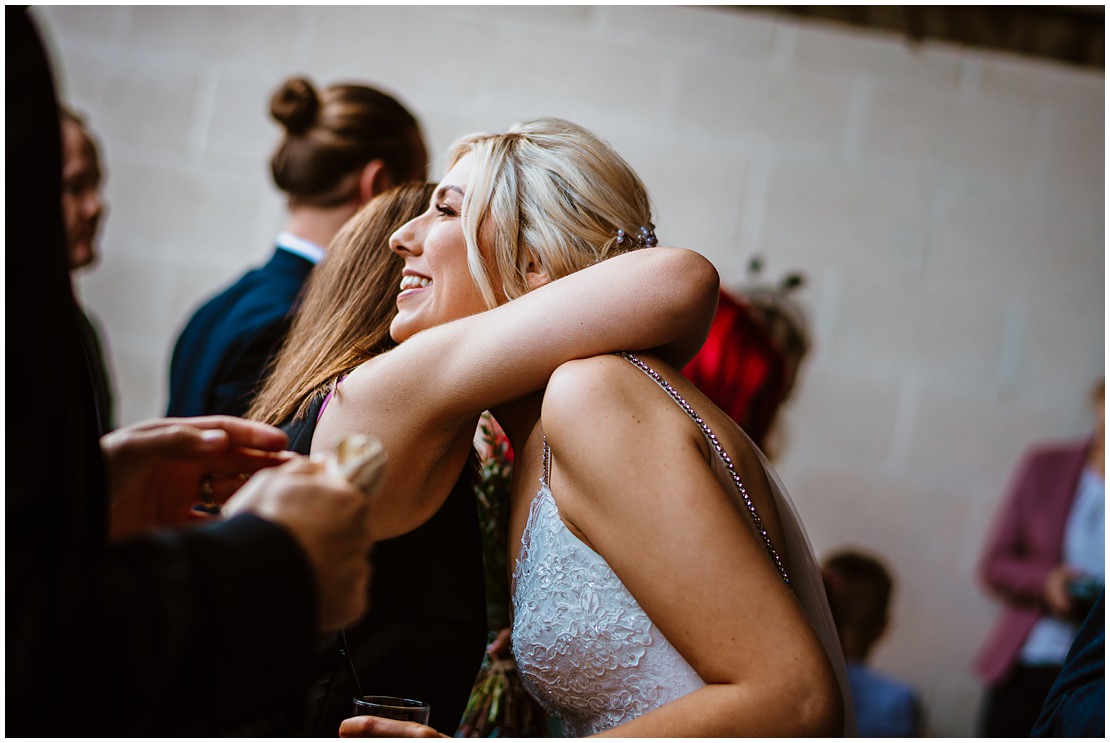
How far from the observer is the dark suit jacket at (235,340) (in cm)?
196

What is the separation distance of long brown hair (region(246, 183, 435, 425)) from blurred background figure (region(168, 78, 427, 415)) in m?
0.57

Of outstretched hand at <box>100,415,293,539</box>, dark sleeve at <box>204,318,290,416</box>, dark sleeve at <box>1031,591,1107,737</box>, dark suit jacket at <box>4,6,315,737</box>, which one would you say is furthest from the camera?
dark sleeve at <box>204,318,290,416</box>

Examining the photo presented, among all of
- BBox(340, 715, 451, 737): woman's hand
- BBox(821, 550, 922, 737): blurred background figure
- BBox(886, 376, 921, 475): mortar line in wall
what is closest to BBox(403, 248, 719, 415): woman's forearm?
BBox(340, 715, 451, 737): woman's hand

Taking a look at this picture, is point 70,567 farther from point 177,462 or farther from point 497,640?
point 497,640

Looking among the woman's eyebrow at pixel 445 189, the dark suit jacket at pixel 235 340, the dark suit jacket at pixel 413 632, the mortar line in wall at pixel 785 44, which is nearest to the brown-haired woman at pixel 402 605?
the dark suit jacket at pixel 413 632

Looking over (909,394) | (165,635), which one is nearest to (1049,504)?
(909,394)

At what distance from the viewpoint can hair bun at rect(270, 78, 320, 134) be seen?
2.22m

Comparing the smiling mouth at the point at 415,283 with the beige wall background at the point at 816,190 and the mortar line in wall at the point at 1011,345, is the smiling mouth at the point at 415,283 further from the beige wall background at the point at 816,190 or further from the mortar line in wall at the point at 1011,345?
the mortar line in wall at the point at 1011,345

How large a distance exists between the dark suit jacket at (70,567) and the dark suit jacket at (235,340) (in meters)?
1.16

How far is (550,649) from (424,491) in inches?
9.3

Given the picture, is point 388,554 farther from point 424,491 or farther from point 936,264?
point 936,264

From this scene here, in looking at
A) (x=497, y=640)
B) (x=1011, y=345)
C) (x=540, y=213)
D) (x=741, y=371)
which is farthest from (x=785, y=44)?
(x=497, y=640)

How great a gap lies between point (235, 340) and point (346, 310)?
0.63 metres

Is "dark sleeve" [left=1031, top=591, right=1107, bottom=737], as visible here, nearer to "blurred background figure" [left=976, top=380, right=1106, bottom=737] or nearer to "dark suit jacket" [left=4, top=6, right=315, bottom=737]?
"dark suit jacket" [left=4, top=6, right=315, bottom=737]
